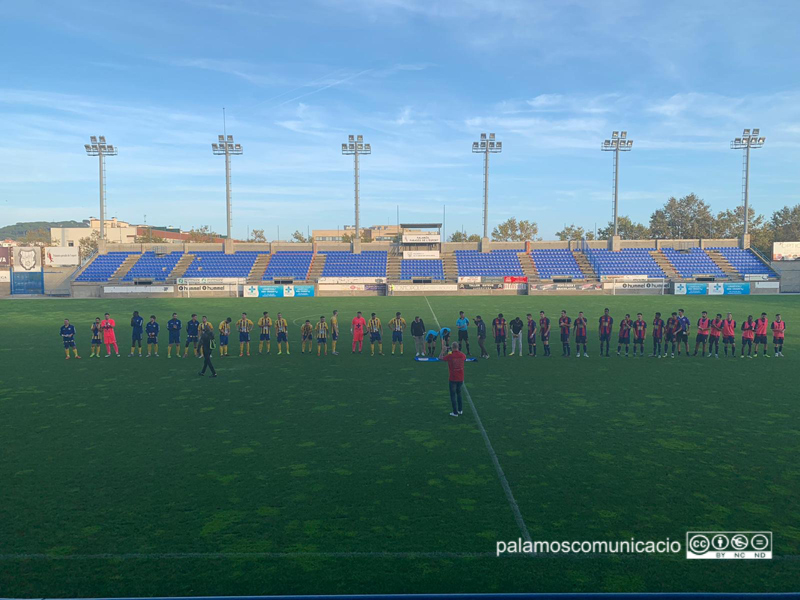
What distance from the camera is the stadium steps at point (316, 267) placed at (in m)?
56.8

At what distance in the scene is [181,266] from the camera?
5903 centimetres

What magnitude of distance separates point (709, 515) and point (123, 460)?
9.26 m

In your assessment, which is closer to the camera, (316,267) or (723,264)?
(723,264)

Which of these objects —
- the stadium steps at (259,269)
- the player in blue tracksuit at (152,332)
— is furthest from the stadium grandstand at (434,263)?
the player in blue tracksuit at (152,332)

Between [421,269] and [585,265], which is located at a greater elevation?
[585,265]

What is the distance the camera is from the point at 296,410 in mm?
12352

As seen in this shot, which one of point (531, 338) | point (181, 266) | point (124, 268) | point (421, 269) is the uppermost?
point (181, 266)

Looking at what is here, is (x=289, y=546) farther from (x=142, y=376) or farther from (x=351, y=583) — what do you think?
(x=142, y=376)

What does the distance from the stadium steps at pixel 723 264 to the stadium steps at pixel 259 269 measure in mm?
48389

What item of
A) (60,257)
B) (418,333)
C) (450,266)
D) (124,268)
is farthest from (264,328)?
(60,257)

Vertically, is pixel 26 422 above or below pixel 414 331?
below

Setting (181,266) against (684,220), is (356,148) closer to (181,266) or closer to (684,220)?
(181,266)

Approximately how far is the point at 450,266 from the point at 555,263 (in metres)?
11.7

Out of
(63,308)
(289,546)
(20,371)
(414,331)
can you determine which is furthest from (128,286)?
(289,546)
